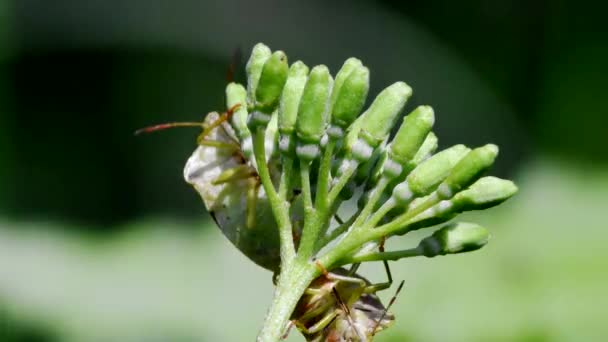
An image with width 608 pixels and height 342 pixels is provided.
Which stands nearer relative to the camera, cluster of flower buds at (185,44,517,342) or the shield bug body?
cluster of flower buds at (185,44,517,342)

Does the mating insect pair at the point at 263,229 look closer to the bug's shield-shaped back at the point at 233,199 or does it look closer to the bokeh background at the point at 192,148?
the bug's shield-shaped back at the point at 233,199

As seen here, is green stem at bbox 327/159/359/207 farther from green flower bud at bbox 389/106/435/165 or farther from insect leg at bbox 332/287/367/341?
insect leg at bbox 332/287/367/341

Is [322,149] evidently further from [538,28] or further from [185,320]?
[538,28]

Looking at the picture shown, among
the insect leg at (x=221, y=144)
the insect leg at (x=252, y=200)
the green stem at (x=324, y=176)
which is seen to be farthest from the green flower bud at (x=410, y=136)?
the insect leg at (x=221, y=144)

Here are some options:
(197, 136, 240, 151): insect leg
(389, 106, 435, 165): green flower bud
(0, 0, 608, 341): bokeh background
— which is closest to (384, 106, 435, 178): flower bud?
(389, 106, 435, 165): green flower bud

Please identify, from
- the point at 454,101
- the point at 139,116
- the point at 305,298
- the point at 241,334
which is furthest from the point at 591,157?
the point at 305,298

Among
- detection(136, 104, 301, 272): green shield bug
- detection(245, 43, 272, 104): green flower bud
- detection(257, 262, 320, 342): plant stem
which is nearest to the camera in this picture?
detection(257, 262, 320, 342): plant stem

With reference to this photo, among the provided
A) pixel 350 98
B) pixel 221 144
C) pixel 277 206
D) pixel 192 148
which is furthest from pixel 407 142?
pixel 192 148
